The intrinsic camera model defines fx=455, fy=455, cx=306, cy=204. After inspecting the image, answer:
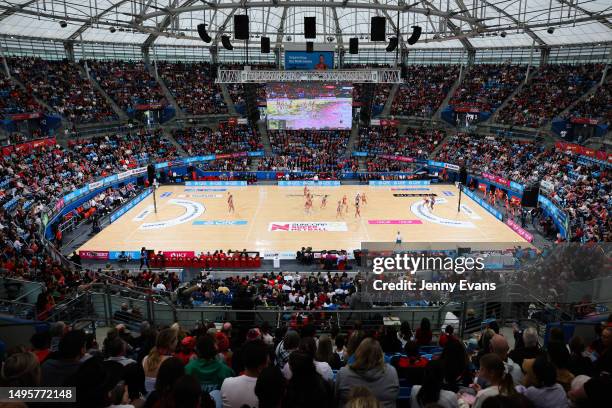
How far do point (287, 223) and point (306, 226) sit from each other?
1628 millimetres

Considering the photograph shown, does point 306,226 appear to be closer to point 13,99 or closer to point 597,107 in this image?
point 13,99

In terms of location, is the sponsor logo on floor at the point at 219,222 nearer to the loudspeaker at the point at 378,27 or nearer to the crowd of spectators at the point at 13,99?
the loudspeaker at the point at 378,27

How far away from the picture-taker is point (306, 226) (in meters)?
32.7

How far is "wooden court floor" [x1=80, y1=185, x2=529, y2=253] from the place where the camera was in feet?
96.6

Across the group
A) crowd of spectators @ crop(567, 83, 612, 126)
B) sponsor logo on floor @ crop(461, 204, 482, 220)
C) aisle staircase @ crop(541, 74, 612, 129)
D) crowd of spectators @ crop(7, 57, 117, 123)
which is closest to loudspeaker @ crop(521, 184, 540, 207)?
sponsor logo on floor @ crop(461, 204, 482, 220)

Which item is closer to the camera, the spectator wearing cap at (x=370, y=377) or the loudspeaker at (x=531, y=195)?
the spectator wearing cap at (x=370, y=377)

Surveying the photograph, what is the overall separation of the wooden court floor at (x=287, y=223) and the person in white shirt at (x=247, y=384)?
76.4ft

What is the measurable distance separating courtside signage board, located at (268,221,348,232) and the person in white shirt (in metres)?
27.0

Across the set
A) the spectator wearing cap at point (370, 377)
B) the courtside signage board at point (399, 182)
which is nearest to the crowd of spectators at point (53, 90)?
the courtside signage board at point (399, 182)

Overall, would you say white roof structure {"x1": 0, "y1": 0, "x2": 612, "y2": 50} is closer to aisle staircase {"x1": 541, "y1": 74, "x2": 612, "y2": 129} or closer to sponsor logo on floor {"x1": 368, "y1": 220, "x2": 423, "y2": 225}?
aisle staircase {"x1": 541, "y1": 74, "x2": 612, "y2": 129}

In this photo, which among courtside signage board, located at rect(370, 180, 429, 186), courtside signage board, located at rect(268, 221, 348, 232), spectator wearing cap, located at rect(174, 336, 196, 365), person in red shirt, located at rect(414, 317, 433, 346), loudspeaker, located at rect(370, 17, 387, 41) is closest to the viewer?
spectator wearing cap, located at rect(174, 336, 196, 365)

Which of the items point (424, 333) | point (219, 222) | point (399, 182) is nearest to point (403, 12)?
point (399, 182)

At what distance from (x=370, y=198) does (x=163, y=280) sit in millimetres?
24546

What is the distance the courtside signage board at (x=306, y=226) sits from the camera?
105ft
